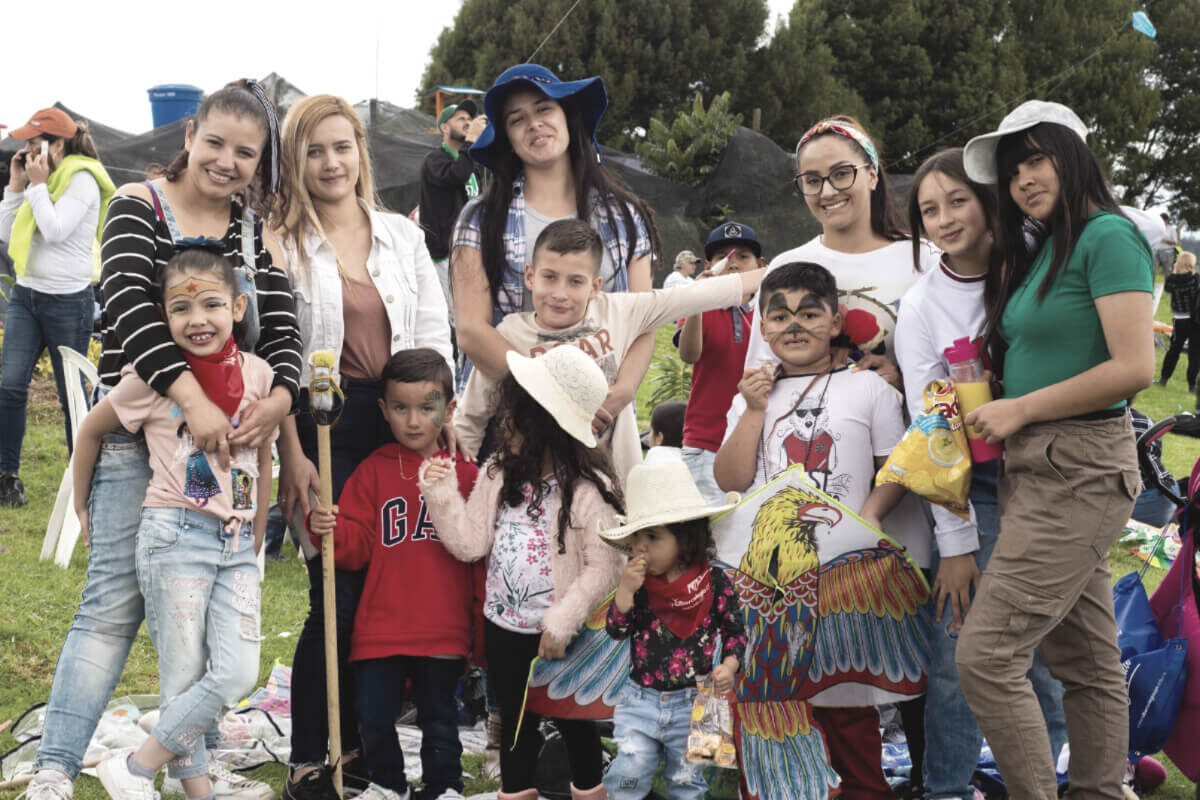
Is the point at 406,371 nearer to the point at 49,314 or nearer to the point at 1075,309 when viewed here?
the point at 1075,309

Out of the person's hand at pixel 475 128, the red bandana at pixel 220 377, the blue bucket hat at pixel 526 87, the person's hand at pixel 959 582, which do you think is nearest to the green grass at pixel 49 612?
the person's hand at pixel 959 582

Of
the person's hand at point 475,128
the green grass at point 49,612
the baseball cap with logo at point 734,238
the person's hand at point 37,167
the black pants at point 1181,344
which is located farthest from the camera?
the black pants at point 1181,344

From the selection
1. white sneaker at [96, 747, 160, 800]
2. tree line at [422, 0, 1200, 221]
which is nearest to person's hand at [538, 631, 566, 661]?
white sneaker at [96, 747, 160, 800]

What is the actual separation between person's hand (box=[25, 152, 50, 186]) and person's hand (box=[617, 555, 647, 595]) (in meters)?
4.68

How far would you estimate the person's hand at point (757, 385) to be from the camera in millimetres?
3055

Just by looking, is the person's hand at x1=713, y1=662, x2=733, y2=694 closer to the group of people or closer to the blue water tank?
the group of people

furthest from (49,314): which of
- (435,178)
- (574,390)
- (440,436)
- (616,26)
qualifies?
(616,26)

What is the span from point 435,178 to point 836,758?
4.30 m

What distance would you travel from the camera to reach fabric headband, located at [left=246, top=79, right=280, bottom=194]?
9.86ft

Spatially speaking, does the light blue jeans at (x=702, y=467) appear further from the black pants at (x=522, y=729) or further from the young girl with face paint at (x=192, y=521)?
the young girl with face paint at (x=192, y=521)

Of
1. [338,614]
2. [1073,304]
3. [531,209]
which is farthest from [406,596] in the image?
[1073,304]

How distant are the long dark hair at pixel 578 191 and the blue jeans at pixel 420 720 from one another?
3.63ft

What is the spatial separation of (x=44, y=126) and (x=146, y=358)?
13.1 ft

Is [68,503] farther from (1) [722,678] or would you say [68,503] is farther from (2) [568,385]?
(1) [722,678]
